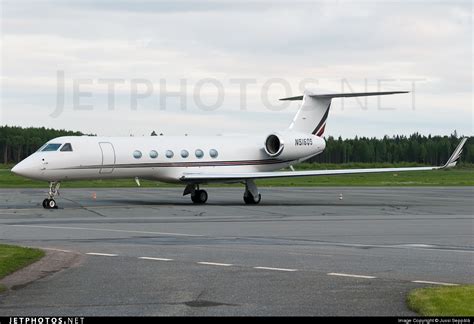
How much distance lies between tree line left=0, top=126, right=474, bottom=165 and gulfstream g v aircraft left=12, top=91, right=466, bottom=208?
95584 millimetres

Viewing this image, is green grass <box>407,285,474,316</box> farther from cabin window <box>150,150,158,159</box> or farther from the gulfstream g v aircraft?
cabin window <box>150,150,158,159</box>

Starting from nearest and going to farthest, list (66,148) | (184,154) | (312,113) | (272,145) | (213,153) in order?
(66,148) < (184,154) < (213,153) < (272,145) < (312,113)

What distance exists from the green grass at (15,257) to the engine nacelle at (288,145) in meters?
22.4

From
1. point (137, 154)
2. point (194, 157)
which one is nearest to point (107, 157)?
point (137, 154)

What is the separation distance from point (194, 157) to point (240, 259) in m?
21.9

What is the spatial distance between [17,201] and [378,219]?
56.2ft

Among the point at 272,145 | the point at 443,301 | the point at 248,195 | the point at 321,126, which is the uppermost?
the point at 321,126

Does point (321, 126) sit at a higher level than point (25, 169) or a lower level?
higher

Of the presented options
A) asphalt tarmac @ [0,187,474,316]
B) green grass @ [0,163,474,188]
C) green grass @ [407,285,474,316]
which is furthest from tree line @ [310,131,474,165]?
green grass @ [407,285,474,316]

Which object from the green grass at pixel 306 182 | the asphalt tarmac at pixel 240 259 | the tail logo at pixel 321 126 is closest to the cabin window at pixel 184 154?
the asphalt tarmac at pixel 240 259

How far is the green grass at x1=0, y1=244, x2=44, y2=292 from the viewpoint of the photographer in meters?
13.7

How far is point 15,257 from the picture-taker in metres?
15.0

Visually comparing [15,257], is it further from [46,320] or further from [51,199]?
[51,199]

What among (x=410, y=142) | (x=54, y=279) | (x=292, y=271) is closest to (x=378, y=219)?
(x=292, y=271)
